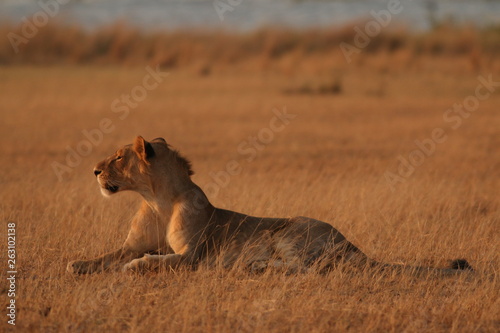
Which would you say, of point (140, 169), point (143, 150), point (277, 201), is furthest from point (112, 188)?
point (277, 201)

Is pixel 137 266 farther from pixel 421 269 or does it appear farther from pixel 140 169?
pixel 421 269

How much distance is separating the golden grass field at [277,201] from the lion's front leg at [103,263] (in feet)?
0.38

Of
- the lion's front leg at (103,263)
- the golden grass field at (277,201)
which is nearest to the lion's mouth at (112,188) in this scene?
the lion's front leg at (103,263)

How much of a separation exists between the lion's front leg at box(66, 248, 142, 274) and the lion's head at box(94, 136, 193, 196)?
0.48 m

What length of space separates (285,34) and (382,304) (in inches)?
946

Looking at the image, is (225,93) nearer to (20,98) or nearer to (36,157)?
(20,98)

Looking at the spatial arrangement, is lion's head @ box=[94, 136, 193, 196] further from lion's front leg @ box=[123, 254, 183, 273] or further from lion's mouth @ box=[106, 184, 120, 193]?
lion's front leg @ box=[123, 254, 183, 273]

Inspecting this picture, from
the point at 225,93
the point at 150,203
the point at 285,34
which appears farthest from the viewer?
the point at 285,34

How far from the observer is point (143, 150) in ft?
18.3

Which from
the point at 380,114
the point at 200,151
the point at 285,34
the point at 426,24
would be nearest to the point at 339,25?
the point at 285,34

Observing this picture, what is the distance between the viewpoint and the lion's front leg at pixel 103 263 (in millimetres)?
5379

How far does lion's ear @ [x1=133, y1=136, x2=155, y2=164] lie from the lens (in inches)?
219

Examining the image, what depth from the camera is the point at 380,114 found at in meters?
15.9

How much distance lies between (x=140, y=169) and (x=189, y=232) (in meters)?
0.60
